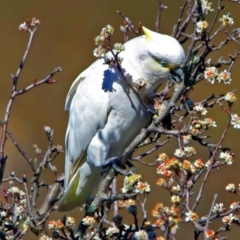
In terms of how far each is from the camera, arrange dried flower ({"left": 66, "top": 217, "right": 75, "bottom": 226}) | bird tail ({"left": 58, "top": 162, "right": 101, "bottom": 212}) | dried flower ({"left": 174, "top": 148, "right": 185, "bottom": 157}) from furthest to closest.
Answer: bird tail ({"left": 58, "top": 162, "right": 101, "bottom": 212})
dried flower ({"left": 66, "top": 217, "right": 75, "bottom": 226})
dried flower ({"left": 174, "top": 148, "right": 185, "bottom": 157})

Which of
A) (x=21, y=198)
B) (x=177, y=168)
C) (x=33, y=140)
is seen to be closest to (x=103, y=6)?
(x=33, y=140)

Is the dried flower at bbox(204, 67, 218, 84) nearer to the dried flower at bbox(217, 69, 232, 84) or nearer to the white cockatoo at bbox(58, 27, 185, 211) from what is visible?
the dried flower at bbox(217, 69, 232, 84)

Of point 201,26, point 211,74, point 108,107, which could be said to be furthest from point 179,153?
point 108,107

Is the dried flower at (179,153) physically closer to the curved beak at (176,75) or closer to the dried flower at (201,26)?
the dried flower at (201,26)

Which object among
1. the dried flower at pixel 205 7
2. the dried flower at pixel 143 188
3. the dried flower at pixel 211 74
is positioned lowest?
the dried flower at pixel 143 188

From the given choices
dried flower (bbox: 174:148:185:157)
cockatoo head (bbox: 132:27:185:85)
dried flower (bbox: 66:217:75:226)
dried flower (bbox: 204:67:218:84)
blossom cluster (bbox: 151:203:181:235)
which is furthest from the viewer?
cockatoo head (bbox: 132:27:185:85)

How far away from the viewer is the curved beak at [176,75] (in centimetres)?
205

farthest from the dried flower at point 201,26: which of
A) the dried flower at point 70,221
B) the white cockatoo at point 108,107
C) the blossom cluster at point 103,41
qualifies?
the dried flower at point 70,221

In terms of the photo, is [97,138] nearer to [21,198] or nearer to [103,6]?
[21,198]

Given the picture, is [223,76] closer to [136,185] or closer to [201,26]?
[201,26]

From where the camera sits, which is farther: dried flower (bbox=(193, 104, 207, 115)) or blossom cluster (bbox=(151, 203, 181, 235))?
dried flower (bbox=(193, 104, 207, 115))

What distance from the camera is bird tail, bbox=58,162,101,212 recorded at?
241cm

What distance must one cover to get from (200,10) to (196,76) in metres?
0.17

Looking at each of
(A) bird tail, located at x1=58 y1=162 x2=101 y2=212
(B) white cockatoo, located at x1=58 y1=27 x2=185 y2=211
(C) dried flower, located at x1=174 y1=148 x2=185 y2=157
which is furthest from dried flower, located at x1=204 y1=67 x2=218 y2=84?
(A) bird tail, located at x1=58 y1=162 x2=101 y2=212
